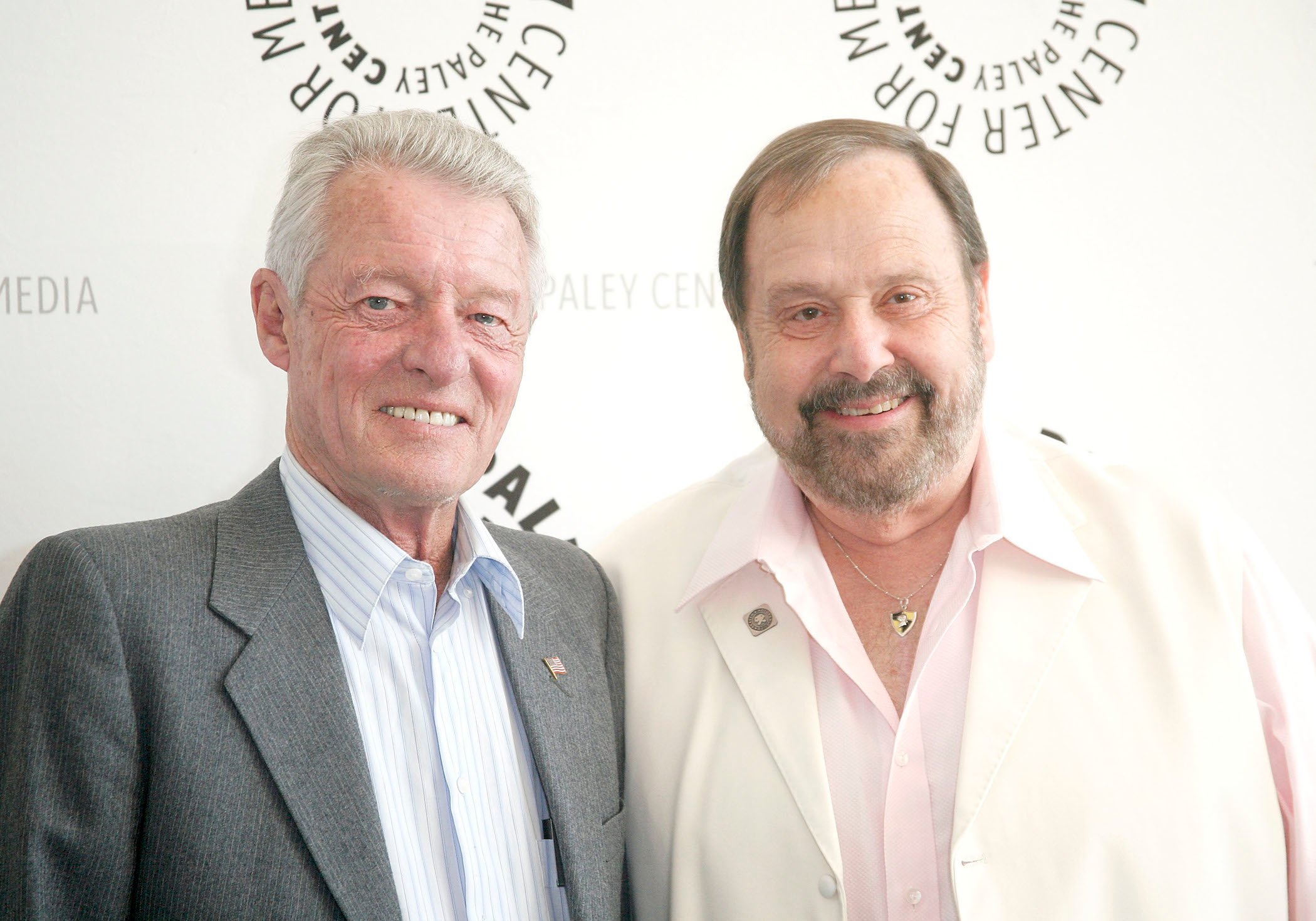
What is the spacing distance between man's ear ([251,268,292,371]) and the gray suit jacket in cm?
31

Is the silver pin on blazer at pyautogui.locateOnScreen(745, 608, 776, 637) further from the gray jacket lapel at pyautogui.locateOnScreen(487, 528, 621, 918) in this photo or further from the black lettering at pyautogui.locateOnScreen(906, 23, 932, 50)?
the black lettering at pyautogui.locateOnScreen(906, 23, 932, 50)

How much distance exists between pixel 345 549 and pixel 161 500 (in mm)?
1085

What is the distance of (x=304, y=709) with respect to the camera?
52.5 inches

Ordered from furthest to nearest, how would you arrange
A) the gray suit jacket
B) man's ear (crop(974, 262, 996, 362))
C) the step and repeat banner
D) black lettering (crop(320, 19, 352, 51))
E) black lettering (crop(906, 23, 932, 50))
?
black lettering (crop(906, 23, 932, 50))
black lettering (crop(320, 19, 352, 51))
the step and repeat banner
man's ear (crop(974, 262, 996, 362))
the gray suit jacket

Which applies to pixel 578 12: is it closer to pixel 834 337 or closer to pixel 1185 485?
pixel 834 337

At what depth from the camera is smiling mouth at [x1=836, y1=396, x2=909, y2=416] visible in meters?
1.70

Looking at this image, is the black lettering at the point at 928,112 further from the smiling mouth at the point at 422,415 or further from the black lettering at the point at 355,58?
the smiling mouth at the point at 422,415

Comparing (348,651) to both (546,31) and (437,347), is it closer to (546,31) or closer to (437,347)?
(437,347)

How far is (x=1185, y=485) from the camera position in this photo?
68.9 inches

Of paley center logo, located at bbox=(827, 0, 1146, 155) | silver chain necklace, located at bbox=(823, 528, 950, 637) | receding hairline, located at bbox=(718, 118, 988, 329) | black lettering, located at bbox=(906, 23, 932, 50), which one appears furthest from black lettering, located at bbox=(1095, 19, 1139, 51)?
silver chain necklace, located at bbox=(823, 528, 950, 637)

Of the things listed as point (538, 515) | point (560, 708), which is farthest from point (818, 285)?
point (538, 515)

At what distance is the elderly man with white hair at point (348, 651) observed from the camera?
4.07ft

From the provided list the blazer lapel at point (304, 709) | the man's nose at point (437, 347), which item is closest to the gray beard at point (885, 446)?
the man's nose at point (437, 347)

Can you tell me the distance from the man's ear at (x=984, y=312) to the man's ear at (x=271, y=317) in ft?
3.68
